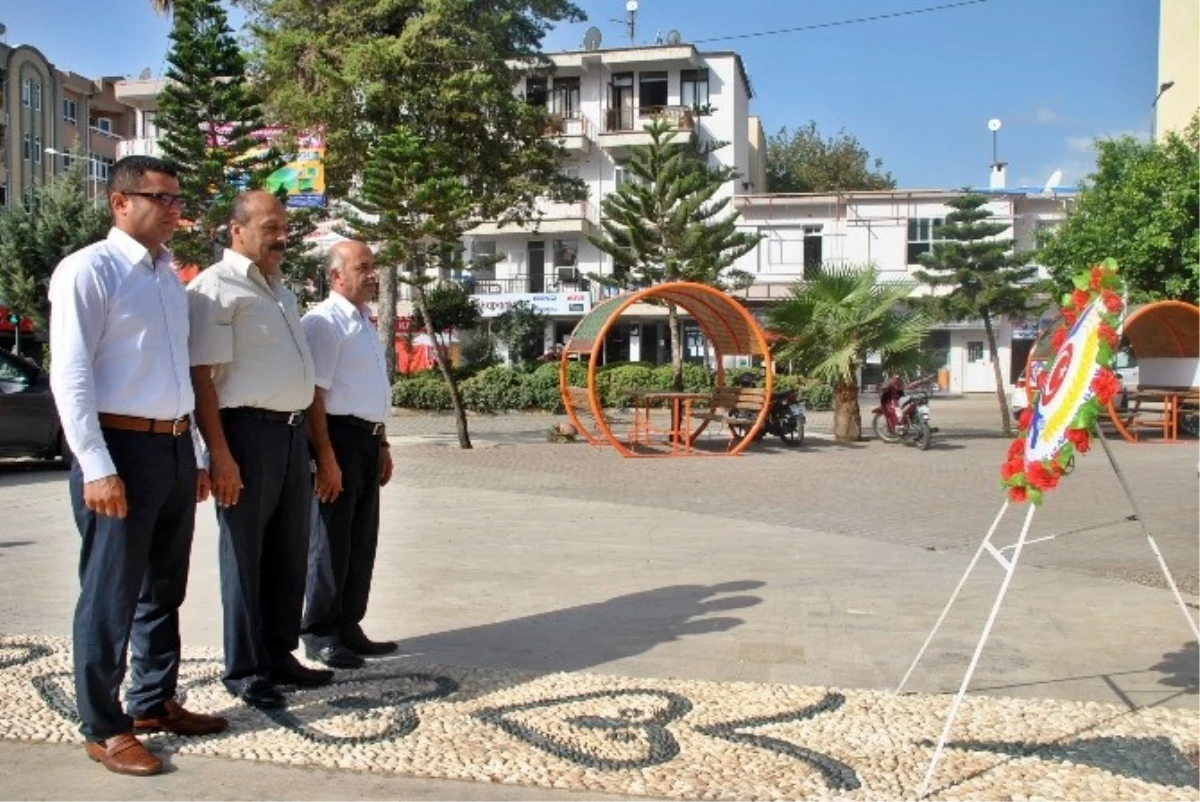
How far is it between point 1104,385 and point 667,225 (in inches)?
1067

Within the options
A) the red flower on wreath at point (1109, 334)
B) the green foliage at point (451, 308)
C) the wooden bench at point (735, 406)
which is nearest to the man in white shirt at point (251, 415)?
the red flower on wreath at point (1109, 334)

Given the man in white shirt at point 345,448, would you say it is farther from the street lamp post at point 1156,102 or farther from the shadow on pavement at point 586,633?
the street lamp post at point 1156,102

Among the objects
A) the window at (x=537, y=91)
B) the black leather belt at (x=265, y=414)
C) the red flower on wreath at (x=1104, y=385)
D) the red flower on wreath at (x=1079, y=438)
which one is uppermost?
the window at (x=537, y=91)

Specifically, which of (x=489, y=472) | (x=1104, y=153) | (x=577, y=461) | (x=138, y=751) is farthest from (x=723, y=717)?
(x=1104, y=153)

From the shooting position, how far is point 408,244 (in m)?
17.2

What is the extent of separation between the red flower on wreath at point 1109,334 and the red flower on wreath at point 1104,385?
112 mm

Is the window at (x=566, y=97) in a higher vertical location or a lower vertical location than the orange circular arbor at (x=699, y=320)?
higher

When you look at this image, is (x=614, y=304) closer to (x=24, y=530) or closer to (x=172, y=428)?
(x=24, y=530)

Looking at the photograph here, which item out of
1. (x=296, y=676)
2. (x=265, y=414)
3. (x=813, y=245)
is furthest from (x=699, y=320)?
(x=813, y=245)

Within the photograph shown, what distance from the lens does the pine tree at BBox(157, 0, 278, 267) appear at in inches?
828

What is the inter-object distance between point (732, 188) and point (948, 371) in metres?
10.3

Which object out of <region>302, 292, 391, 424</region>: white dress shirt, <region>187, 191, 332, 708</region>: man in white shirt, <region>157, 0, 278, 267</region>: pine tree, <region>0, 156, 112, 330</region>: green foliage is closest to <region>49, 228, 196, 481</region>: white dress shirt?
<region>187, 191, 332, 708</region>: man in white shirt

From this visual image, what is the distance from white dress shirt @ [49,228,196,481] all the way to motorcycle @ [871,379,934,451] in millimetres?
15139

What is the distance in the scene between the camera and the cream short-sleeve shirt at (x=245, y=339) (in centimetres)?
436
